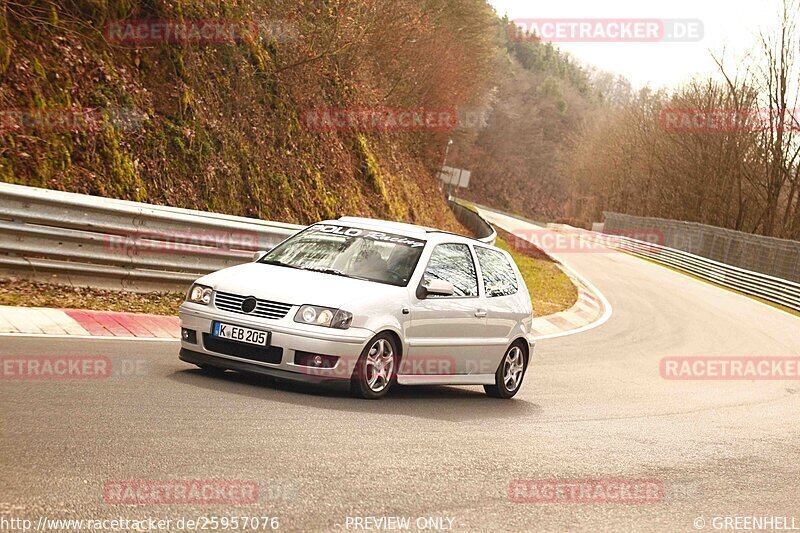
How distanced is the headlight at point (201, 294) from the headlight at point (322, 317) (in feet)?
2.72

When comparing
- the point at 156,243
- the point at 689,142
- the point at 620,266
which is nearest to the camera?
the point at 156,243

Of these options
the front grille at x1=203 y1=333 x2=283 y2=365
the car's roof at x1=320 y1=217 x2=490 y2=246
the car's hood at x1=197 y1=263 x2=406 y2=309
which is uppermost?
the car's roof at x1=320 y1=217 x2=490 y2=246

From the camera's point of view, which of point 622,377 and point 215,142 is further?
point 215,142

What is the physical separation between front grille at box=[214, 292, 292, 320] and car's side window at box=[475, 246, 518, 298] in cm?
270

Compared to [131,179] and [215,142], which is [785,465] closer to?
[131,179]

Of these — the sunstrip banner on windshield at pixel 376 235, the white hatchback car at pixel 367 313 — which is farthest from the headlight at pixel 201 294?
the sunstrip banner on windshield at pixel 376 235

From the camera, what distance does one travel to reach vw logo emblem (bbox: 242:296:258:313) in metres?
8.41

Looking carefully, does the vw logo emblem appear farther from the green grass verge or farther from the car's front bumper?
the green grass verge

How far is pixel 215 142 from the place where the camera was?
18.5 m

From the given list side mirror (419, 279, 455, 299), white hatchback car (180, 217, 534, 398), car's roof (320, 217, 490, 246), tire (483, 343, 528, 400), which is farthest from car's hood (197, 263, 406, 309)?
tire (483, 343, 528, 400)

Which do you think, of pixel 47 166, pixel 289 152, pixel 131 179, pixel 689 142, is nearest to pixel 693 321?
pixel 289 152

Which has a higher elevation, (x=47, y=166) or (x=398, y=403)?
(x=47, y=166)

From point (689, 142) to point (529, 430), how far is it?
62669 millimetres

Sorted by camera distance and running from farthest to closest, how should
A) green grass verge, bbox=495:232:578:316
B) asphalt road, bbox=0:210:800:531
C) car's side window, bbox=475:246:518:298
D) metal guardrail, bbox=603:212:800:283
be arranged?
1. metal guardrail, bbox=603:212:800:283
2. green grass verge, bbox=495:232:578:316
3. car's side window, bbox=475:246:518:298
4. asphalt road, bbox=0:210:800:531
